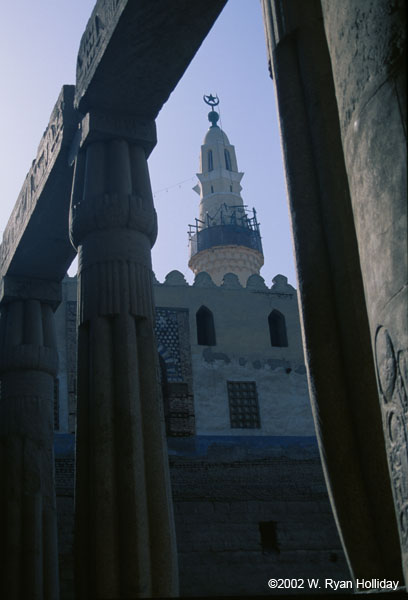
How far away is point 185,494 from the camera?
12922 mm

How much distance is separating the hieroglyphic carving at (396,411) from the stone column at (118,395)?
9.08ft

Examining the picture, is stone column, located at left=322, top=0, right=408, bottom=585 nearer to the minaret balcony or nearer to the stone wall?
the stone wall

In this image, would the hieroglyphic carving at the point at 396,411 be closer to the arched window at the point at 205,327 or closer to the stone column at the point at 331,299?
the stone column at the point at 331,299

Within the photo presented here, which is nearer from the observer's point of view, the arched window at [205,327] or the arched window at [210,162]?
the arched window at [205,327]

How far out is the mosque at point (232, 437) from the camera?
12047 mm

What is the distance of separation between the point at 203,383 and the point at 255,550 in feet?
15.4

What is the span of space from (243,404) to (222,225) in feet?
29.4

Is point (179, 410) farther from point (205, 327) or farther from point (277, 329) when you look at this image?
point (277, 329)

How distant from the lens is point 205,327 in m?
17.1

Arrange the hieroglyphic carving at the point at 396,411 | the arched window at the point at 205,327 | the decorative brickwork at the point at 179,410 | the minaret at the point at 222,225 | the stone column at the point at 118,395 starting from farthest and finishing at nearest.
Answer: the minaret at the point at 222,225 < the arched window at the point at 205,327 < the decorative brickwork at the point at 179,410 < the stone column at the point at 118,395 < the hieroglyphic carving at the point at 396,411

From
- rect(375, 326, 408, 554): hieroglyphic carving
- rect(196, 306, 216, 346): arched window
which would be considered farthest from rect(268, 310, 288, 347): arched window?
rect(375, 326, 408, 554): hieroglyphic carving

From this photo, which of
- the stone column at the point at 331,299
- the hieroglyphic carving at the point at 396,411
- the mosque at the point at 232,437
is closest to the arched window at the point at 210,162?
the mosque at the point at 232,437

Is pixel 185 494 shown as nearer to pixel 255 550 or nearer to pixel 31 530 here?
pixel 255 550

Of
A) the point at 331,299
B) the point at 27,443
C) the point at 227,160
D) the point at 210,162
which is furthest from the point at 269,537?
the point at 227,160
